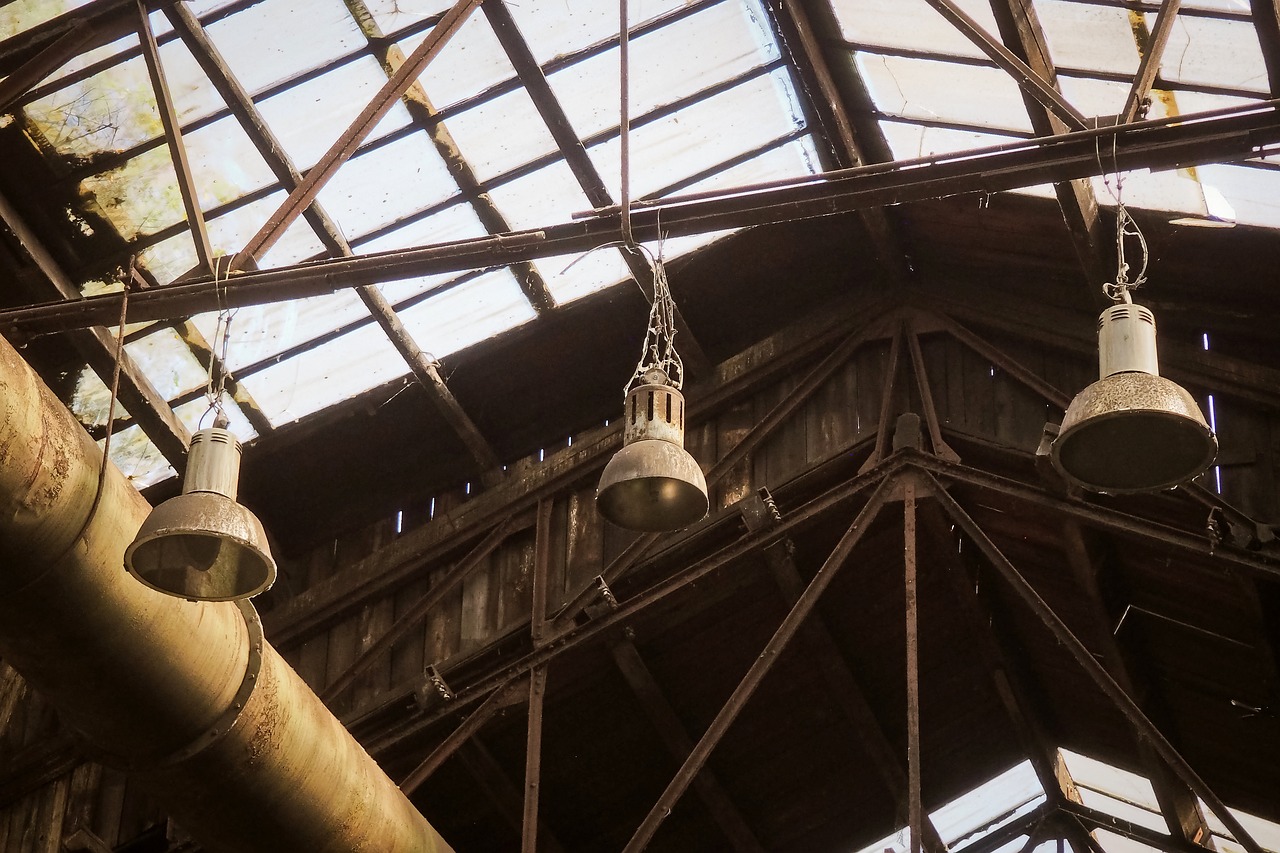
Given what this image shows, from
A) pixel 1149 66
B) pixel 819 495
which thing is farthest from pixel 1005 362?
pixel 1149 66

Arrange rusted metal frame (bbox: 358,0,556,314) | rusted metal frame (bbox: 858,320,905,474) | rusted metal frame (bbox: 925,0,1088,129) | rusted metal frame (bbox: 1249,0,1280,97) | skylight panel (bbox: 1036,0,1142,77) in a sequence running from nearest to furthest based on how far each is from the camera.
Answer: rusted metal frame (bbox: 925,0,1088,129), rusted metal frame (bbox: 1249,0,1280,97), skylight panel (bbox: 1036,0,1142,77), rusted metal frame (bbox: 358,0,556,314), rusted metal frame (bbox: 858,320,905,474)

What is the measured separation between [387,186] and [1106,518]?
528cm

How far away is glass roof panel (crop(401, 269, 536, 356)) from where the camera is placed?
11789mm

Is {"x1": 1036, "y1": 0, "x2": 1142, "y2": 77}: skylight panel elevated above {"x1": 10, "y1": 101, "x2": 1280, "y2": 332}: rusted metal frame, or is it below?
above

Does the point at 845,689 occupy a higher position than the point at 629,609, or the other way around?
the point at 845,689

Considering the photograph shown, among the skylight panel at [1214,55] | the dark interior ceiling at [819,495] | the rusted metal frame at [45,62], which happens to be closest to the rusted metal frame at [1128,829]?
the dark interior ceiling at [819,495]

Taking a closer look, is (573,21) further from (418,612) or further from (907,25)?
(418,612)

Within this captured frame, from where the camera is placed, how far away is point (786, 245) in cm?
1212

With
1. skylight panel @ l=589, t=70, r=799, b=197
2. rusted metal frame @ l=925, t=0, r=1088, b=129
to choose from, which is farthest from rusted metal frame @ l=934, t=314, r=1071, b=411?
rusted metal frame @ l=925, t=0, r=1088, b=129

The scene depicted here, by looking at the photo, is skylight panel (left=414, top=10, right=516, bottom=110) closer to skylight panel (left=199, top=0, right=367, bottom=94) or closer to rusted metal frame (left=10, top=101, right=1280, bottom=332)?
skylight panel (left=199, top=0, right=367, bottom=94)

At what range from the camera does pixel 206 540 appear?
731 cm

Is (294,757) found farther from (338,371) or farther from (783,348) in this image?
(783,348)

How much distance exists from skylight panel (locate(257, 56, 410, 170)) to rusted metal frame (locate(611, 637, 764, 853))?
4.11 metres

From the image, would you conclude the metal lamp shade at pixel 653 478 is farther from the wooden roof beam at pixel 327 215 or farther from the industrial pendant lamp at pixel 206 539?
the wooden roof beam at pixel 327 215
